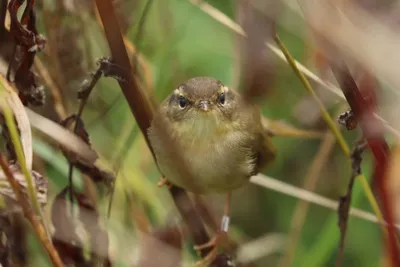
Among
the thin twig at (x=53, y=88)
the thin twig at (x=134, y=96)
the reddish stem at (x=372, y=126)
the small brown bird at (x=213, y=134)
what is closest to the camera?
the reddish stem at (x=372, y=126)

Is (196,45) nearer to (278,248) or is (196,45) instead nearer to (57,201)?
(278,248)

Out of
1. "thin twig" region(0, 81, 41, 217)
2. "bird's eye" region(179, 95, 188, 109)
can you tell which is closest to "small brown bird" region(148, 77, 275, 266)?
"bird's eye" region(179, 95, 188, 109)

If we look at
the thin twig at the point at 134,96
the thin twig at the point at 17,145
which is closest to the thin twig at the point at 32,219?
the thin twig at the point at 17,145

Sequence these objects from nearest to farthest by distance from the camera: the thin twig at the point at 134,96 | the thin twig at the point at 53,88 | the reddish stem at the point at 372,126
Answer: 1. the reddish stem at the point at 372,126
2. the thin twig at the point at 134,96
3. the thin twig at the point at 53,88

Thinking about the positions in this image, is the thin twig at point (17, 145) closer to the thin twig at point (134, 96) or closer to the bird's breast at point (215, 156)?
the thin twig at point (134, 96)

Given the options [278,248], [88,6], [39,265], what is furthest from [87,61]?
[278,248]

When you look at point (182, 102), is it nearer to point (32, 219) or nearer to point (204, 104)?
point (204, 104)

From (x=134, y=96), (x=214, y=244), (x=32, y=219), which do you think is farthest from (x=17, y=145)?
(x=214, y=244)
